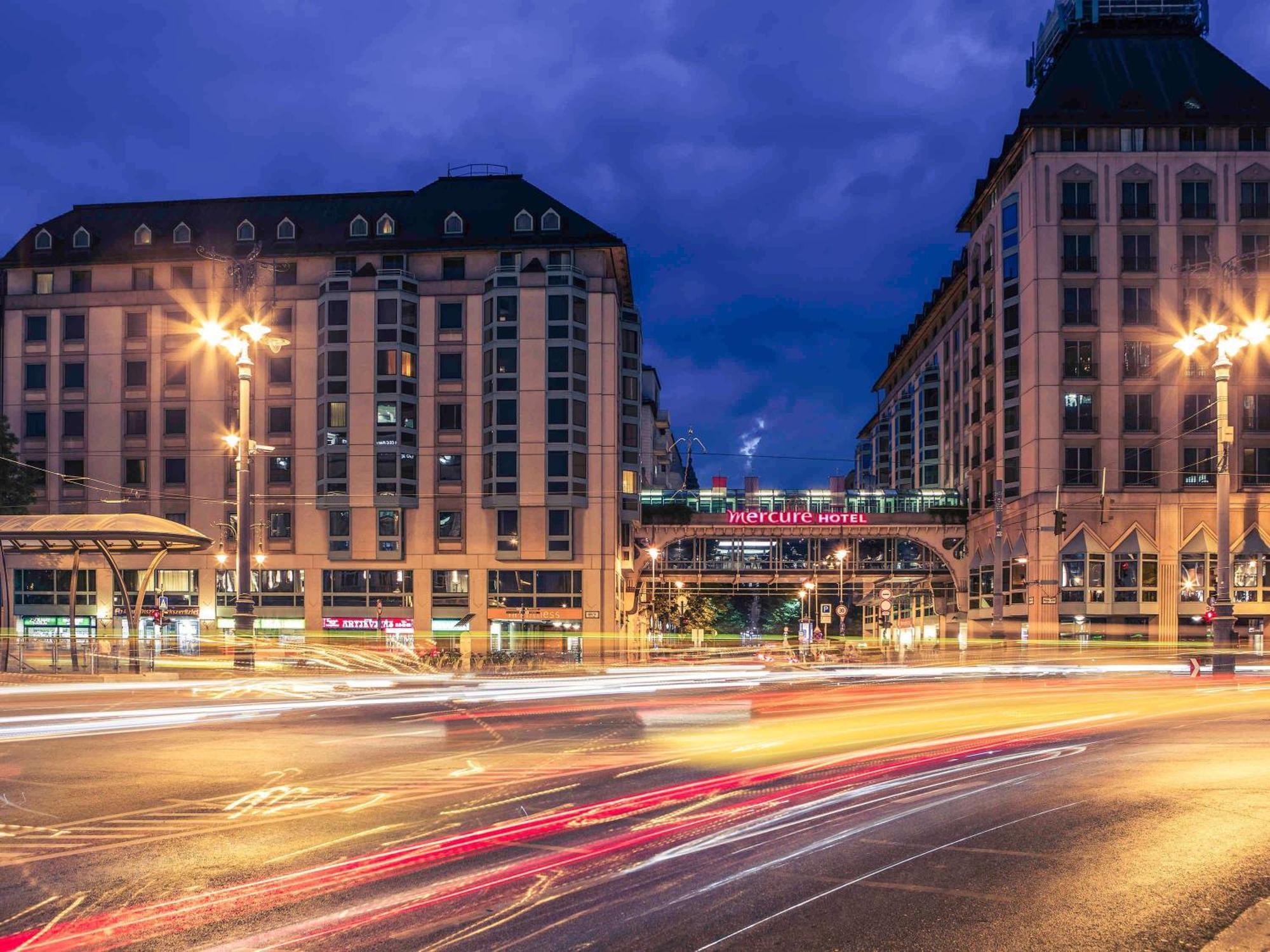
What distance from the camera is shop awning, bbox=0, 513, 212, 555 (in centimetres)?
3362

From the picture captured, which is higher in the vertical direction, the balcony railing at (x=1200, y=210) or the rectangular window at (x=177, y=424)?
the balcony railing at (x=1200, y=210)

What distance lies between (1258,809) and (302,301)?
212 ft

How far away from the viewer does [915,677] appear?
1483 inches

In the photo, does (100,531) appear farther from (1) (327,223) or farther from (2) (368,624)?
(1) (327,223)

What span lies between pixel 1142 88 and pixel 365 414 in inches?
1888

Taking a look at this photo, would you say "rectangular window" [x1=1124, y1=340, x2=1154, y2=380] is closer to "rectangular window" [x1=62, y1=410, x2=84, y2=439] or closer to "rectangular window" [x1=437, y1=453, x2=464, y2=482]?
"rectangular window" [x1=437, y1=453, x2=464, y2=482]

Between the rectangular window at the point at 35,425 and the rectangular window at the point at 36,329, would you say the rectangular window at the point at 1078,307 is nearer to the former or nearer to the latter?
the rectangular window at the point at 36,329

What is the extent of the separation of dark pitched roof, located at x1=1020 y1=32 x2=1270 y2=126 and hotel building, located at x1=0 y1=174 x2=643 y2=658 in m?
27.2

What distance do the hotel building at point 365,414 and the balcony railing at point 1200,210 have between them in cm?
3137

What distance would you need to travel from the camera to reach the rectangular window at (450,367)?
68375mm

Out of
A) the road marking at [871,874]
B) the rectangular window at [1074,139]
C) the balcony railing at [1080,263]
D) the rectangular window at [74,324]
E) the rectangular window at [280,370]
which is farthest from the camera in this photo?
the rectangular window at [74,324]

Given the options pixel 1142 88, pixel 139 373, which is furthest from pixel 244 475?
pixel 1142 88

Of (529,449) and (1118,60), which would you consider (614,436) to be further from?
(1118,60)

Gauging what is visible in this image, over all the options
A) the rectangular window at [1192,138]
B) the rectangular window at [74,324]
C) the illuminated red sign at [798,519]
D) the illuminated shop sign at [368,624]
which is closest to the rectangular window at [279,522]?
the illuminated shop sign at [368,624]
